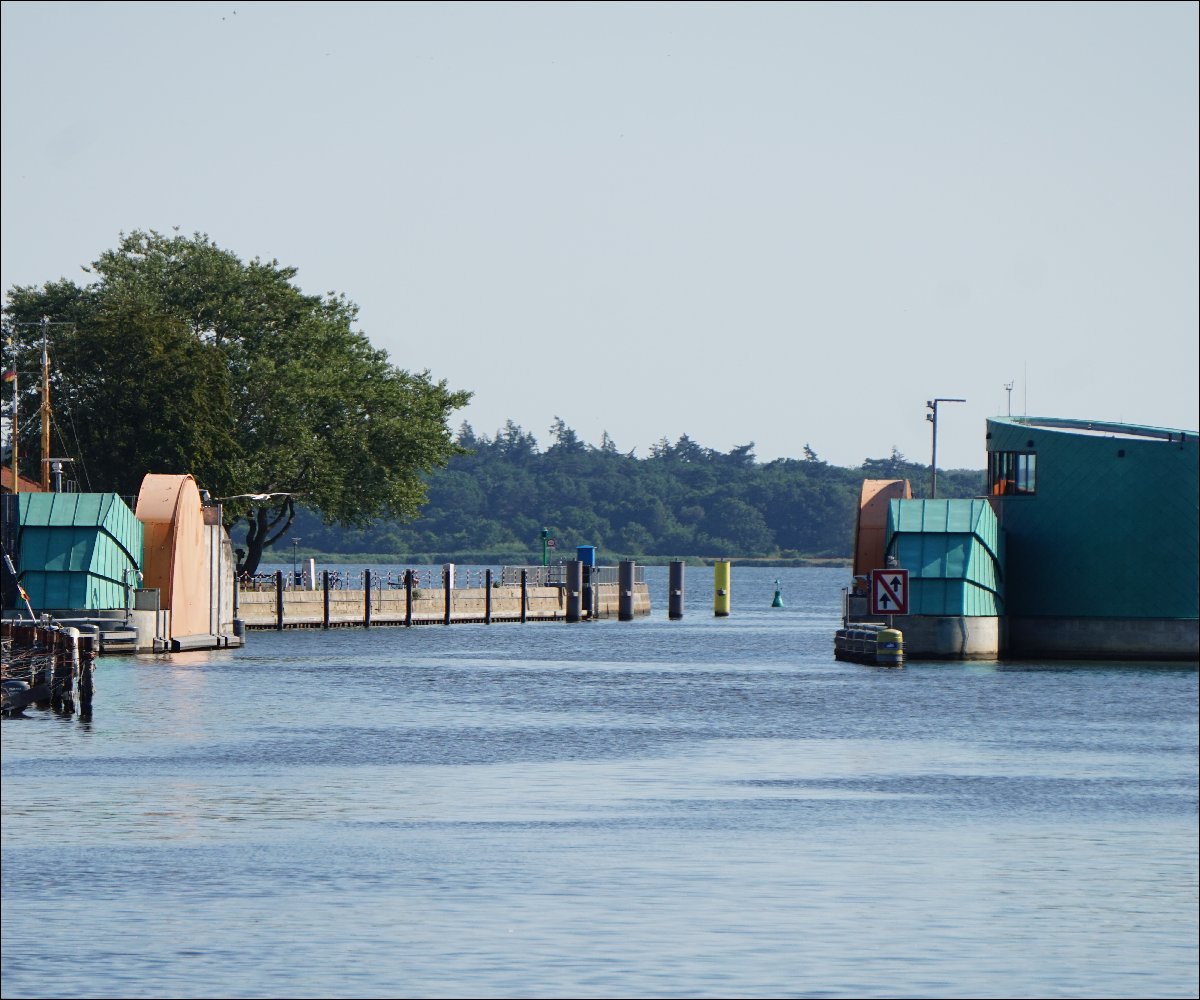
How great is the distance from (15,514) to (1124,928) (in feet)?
208

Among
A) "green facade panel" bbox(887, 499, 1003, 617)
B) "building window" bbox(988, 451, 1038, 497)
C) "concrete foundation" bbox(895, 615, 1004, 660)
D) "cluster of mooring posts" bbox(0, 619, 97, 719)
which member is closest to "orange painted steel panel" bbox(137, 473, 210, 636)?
"cluster of mooring posts" bbox(0, 619, 97, 719)

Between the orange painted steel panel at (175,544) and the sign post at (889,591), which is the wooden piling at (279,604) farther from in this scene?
the sign post at (889,591)

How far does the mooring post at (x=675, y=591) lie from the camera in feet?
510

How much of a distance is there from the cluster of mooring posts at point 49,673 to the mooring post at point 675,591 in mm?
91302

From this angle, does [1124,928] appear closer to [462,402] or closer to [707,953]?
[707,953]

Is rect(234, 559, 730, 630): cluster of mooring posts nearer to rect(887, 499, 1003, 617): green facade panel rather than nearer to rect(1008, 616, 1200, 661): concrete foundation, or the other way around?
rect(887, 499, 1003, 617): green facade panel

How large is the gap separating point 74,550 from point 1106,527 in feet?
142

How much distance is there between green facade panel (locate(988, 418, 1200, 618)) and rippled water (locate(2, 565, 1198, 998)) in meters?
16.1

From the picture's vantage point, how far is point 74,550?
84.6m

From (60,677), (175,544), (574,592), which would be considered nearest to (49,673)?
(60,677)

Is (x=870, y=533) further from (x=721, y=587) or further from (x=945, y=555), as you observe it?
(x=721, y=587)

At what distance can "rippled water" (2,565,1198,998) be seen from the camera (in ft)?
94.3

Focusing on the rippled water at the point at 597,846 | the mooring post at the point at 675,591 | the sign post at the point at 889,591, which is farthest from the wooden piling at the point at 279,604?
the mooring post at the point at 675,591

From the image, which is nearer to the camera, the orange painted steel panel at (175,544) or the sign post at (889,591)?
the sign post at (889,591)
